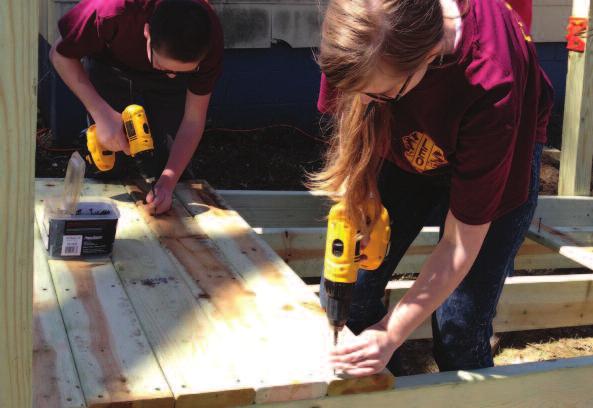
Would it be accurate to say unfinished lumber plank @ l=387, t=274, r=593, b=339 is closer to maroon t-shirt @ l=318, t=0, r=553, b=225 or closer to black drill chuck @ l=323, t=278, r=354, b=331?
black drill chuck @ l=323, t=278, r=354, b=331

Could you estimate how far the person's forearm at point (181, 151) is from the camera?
11.0 feet

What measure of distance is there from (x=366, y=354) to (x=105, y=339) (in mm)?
730

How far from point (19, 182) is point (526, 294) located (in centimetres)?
273

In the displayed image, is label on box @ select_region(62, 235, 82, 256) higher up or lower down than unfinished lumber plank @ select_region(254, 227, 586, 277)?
higher up

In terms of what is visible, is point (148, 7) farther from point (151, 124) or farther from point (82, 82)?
point (151, 124)

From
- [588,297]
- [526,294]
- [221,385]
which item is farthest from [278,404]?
[588,297]

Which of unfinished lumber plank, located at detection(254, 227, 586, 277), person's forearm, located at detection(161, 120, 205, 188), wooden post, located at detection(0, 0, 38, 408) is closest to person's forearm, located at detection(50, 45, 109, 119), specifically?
person's forearm, located at detection(161, 120, 205, 188)

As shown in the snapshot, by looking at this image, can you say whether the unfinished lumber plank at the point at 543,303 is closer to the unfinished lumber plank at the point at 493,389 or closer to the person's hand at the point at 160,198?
the unfinished lumber plank at the point at 493,389

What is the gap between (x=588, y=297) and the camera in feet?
12.1

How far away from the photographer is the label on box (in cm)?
273

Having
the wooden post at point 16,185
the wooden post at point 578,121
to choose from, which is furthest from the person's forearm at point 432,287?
the wooden post at point 578,121

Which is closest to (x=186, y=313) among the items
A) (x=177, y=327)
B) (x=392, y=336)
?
(x=177, y=327)

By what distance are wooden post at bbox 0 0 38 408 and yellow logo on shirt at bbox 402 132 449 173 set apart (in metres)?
1.18

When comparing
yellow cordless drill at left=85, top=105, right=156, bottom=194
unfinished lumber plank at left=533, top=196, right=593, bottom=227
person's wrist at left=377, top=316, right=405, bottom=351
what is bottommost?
unfinished lumber plank at left=533, top=196, right=593, bottom=227
